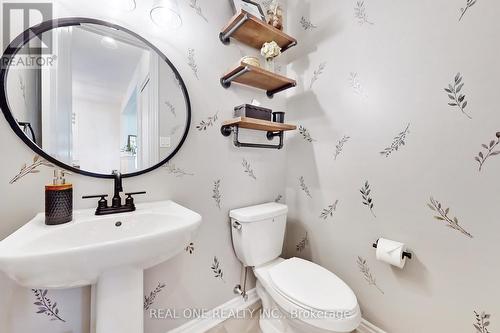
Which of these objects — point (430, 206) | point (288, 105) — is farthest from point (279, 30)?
point (430, 206)

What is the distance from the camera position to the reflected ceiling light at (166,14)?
3.24 ft

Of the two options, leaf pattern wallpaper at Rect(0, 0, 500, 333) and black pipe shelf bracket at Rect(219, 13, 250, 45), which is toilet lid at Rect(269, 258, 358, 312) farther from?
black pipe shelf bracket at Rect(219, 13, 250, 45)

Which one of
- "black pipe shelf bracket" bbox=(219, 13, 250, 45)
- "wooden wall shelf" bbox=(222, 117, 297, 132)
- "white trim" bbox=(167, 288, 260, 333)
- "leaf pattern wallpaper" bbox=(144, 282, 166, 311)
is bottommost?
"white trim" bbox=(167, 288, 260, 333)

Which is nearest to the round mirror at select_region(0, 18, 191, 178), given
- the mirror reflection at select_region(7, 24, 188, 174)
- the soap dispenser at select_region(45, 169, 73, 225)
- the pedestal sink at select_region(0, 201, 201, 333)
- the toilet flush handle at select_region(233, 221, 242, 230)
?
the mirror reflection at select_region(7, 24, 188, 174)

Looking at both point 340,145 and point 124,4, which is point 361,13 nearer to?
point 340,145

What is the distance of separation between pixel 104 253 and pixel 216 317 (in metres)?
0.98

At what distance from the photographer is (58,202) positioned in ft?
2.29

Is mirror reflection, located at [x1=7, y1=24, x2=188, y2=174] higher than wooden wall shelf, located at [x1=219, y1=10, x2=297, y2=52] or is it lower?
lower

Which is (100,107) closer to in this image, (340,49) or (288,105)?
(288,105)

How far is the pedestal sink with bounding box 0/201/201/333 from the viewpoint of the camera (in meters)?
0.49

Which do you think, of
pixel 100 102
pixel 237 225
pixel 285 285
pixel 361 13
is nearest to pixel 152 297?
pixel 237 225

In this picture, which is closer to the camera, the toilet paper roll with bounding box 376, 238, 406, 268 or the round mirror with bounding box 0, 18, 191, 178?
the round mirror with bounding box 0, 18, 191, 178

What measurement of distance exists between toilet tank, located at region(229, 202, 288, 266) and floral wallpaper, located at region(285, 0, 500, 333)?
29 cm

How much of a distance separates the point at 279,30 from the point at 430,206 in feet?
4.25
